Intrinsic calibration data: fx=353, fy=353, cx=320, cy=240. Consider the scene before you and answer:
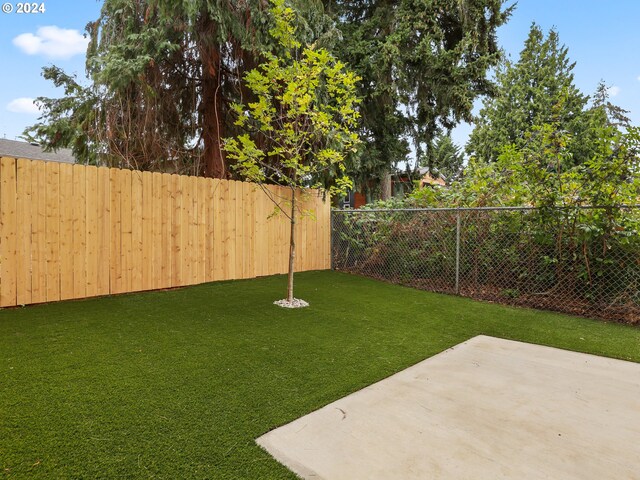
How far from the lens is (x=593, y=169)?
13.2 feet

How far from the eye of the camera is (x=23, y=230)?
365 cm

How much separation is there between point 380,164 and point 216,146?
435cm

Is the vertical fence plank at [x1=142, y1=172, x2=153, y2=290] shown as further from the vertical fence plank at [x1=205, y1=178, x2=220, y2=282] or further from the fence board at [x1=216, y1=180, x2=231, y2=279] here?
the fence board at [x1=216, y1=180, x2=231, y2=279]

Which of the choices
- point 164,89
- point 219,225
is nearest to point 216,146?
point 164,89

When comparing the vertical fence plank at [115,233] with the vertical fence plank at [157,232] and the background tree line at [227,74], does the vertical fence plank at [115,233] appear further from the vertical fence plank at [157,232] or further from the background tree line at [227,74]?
the background tree line at [227,74]

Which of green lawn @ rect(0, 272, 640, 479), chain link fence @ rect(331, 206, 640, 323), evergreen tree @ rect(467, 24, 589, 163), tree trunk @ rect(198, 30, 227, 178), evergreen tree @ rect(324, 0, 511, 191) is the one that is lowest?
green lawn @ rect(0, 272, 640, 479)

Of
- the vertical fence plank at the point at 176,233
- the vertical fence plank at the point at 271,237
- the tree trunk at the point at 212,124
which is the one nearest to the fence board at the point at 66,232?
the vertical fence plank at the point at 176,233

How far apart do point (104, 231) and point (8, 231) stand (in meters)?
→ 0.86

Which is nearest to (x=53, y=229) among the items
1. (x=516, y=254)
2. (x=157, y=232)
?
(x=157, y=232)

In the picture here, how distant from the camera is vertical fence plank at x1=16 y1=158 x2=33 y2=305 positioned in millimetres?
3623

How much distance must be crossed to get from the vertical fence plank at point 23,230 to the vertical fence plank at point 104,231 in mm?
633

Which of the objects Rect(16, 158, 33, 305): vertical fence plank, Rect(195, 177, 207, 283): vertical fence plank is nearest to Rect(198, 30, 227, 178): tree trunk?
Rect(195, 177, 207, 283): vertical fence plank

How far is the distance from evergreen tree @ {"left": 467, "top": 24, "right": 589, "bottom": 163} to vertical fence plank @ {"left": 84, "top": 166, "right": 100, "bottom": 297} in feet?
57.2

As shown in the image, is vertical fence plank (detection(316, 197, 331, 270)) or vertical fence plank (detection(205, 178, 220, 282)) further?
vertical fence plank (detection(316, 197, 331, 270))
